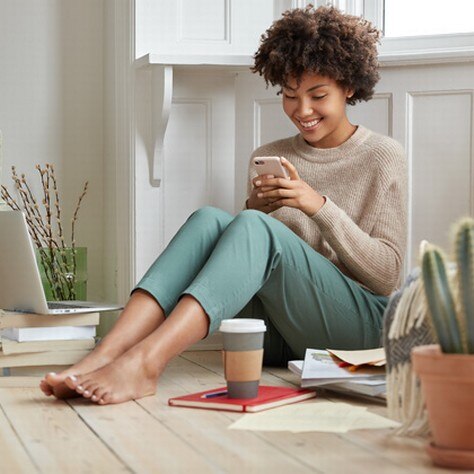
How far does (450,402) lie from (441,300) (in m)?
0.16

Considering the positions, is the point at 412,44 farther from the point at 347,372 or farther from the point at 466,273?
the point at 466,273

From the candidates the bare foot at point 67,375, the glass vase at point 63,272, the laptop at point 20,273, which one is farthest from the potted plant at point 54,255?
the bare foot at point 67,375

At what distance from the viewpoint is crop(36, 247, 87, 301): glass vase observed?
3002 millimetres

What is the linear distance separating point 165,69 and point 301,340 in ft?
2.97

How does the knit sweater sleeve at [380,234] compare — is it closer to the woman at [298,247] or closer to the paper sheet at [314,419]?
the woman at [298,247]

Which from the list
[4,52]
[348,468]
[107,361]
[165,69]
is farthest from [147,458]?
[4,52]

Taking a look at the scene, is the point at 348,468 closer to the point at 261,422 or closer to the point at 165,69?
the point at 261,422

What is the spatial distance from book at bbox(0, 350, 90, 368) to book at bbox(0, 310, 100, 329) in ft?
0.23

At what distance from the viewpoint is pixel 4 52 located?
3.31 m

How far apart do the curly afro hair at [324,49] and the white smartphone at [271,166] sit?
0.29m

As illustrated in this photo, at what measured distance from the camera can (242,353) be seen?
1.97 metres

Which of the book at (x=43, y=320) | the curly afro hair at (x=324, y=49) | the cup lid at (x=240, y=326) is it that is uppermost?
the curly afro hair at (x=324, y=49)

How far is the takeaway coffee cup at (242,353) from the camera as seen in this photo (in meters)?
1.95

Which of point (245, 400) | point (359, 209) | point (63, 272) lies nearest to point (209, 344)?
point (63, 272)
